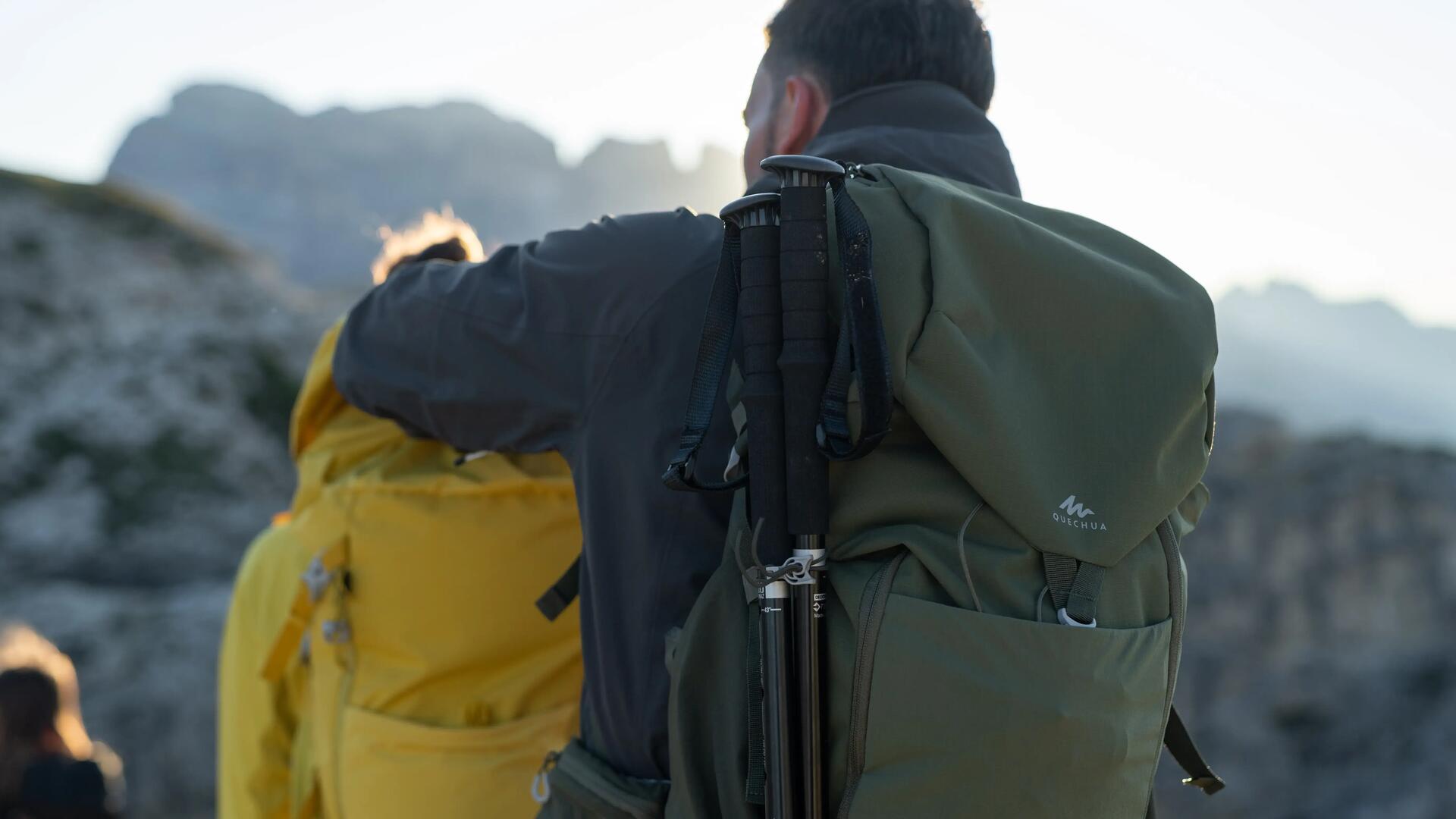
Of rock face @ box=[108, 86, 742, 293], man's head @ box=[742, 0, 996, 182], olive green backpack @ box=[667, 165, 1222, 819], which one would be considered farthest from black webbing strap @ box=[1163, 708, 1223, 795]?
rock face @ box=[108, 86, 742, 293]

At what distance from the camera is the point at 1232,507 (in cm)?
1218

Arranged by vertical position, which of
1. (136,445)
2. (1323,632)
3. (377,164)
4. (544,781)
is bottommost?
(1323,632)

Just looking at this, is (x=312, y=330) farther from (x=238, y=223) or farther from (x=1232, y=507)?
(x=238, y=223)

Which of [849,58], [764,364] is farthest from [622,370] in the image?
[849,58]

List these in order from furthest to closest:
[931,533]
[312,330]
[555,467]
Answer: [312,330]
[555,467]
[931,533]

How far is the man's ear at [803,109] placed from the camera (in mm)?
1924

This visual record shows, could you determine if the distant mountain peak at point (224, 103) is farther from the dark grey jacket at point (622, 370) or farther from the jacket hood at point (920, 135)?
the jacket hood at point (920, 135)

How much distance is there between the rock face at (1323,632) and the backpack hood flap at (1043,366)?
27.1 ft

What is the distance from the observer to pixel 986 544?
1405 mm

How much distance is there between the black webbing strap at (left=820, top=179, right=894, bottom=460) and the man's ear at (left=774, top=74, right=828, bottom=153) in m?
0.56

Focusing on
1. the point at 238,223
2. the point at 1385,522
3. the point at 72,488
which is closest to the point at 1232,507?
the point at 1385,522

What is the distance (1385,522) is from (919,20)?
11490mm

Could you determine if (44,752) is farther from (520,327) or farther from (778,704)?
(778,704)

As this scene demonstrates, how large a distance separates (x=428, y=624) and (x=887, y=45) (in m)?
1.46
